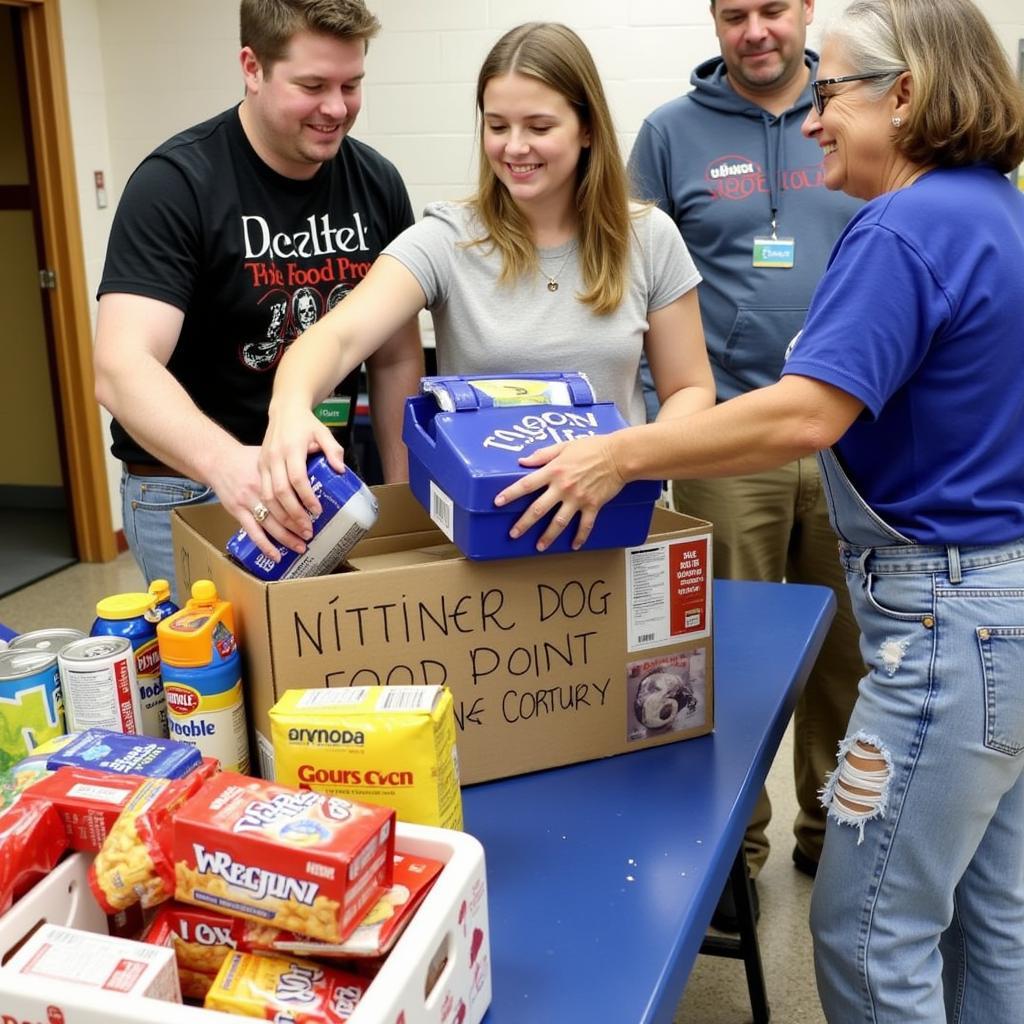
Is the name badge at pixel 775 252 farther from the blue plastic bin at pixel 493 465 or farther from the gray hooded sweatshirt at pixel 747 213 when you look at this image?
the blue plastic bin at pixel 493 465

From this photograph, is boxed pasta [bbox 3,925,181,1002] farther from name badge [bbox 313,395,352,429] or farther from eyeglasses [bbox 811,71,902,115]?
name badge [bbox 313,395,352,429]

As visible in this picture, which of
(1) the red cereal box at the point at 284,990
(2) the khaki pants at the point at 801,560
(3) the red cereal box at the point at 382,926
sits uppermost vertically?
(3) the red cereal box at the point at 382,926

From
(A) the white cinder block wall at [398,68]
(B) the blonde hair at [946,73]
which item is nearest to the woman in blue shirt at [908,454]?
(B) the blonde hair at [946,73]

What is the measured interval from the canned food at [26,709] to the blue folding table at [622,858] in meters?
0.44

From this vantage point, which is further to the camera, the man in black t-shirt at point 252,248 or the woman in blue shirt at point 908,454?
the man in black t-shirt at point 252,248

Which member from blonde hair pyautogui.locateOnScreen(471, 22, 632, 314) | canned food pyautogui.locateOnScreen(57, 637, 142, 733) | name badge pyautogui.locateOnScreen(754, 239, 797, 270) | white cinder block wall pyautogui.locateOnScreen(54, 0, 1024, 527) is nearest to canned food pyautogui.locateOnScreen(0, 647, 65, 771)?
canned food pyautogui.locateOnScreen(57, 637, 142, 733)

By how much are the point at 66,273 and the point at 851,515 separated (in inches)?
153

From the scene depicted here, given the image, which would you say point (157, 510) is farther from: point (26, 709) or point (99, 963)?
point (99, 963)

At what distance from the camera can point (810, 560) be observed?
237 centimetres

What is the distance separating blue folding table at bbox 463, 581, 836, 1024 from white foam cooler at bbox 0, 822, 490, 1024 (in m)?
0.09

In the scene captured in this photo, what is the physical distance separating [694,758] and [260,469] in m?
0.60

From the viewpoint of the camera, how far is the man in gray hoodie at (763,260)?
7.54ft

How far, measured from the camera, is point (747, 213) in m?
2.36

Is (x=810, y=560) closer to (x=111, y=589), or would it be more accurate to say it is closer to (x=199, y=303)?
(x=199, y=303)
